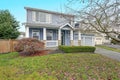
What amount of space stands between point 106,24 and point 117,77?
3839 millimetres

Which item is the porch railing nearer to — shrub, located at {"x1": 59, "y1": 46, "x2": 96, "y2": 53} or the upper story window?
the upper story window

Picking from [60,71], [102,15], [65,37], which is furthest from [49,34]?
[102,15]

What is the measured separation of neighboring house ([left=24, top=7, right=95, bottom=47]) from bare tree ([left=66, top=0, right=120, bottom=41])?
1315 cm

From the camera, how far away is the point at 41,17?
24109 millimetres

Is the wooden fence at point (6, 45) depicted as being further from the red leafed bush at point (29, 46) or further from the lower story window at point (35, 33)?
the lower story window at point (35, 33)

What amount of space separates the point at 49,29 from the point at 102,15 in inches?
675

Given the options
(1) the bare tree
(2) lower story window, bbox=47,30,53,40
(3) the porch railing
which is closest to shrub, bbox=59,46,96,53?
(3) the porch railing

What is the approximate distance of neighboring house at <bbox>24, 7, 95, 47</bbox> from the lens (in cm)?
2217

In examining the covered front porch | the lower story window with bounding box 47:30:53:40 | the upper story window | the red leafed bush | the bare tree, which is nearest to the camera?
the bare tree

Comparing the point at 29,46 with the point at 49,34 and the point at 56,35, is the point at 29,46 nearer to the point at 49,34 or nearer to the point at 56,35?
the point at 49,34

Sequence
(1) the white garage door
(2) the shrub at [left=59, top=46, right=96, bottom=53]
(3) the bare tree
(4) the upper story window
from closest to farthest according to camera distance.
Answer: (3) the bare tree < (2) the shrub at [left=59, top=46, right=96, bottom=53] < (4) the upper story window < (1) the white garage door

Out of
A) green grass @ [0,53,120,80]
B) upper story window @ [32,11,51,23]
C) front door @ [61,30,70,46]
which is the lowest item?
green grass @ [0,53,120,80]

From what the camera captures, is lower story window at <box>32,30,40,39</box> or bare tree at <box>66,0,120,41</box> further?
lower story window at <box>32,30,40,39</box>

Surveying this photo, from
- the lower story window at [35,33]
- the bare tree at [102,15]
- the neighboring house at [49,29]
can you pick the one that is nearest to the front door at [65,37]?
the neighboring house at [49,29]
